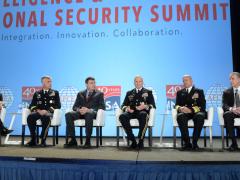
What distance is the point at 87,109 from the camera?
14.8ft

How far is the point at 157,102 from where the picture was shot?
5805 mm

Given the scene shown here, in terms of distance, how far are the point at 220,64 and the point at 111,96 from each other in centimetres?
205

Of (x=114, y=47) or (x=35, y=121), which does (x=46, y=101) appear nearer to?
(x=35, y=121)

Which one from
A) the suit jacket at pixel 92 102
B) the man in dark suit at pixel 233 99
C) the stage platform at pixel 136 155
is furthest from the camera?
the suit jacket at pixel 92 102

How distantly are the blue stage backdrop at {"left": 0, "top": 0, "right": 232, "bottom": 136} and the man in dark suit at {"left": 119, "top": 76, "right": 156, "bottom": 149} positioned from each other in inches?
46.6

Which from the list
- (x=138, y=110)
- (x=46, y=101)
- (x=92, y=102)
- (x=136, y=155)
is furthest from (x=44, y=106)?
(x=136, y=155)

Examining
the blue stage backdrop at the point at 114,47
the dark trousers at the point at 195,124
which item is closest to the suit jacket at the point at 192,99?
the dark trousers at the point at 195,124

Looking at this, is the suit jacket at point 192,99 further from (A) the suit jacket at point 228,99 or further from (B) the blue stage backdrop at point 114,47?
(B) the blue stage backdrop at point 114,47

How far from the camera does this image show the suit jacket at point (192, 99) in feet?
14.3

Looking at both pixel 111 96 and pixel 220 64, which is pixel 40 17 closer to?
pixel 111 96

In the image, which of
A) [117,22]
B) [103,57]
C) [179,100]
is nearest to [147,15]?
[117,22]

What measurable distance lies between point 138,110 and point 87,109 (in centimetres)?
72

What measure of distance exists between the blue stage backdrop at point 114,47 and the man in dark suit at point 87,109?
1107 millimetres

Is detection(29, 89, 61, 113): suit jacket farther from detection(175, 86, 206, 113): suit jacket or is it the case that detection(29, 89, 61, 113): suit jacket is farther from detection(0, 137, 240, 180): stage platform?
detection(0, 137, 240, 180): stage platform
